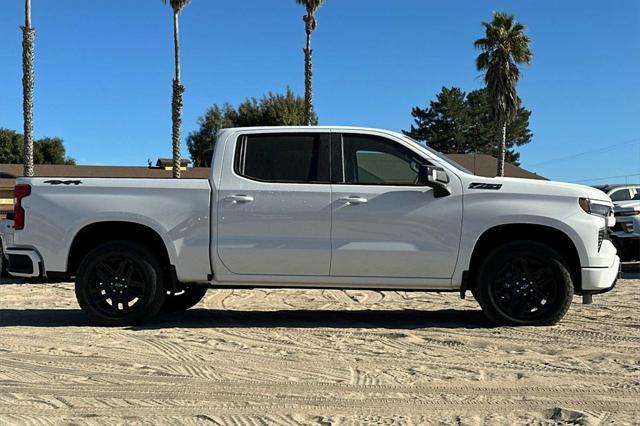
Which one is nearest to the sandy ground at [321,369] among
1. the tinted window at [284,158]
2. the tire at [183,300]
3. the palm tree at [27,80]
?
the tire at [183,300]

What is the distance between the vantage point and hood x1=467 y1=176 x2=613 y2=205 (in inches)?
247

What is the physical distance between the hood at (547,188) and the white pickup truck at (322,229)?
2cm

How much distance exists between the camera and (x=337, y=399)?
14.1 feet

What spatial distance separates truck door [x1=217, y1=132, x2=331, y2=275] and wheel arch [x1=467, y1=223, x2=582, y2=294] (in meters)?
1.53

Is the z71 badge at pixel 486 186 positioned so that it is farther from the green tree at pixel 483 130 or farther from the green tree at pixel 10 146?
the green tree at pixel 10 146

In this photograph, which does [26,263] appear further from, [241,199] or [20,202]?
[241,199]

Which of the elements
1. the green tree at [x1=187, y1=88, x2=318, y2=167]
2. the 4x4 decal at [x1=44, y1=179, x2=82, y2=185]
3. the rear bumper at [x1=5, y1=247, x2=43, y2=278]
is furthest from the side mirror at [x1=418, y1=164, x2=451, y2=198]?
the green tree at [x1=187, y1=88, x2=318, y2=167]

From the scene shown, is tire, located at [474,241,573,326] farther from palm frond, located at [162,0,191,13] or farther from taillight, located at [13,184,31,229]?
palm frond, located at [162,0,191,13]

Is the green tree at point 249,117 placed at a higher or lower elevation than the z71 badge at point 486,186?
higher

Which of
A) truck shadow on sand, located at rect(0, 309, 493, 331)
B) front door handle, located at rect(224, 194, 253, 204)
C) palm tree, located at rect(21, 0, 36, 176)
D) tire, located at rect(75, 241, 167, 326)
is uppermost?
palm tree, located at rect(21, 0, 36, 176)

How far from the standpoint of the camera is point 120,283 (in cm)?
675

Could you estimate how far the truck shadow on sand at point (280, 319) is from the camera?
6.91 m

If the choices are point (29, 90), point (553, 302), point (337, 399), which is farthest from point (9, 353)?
point (29, 90)

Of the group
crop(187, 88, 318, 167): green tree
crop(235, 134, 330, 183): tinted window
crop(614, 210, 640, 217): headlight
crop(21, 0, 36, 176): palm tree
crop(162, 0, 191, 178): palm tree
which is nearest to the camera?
crop(235, 134, 330, 183): tinted window
